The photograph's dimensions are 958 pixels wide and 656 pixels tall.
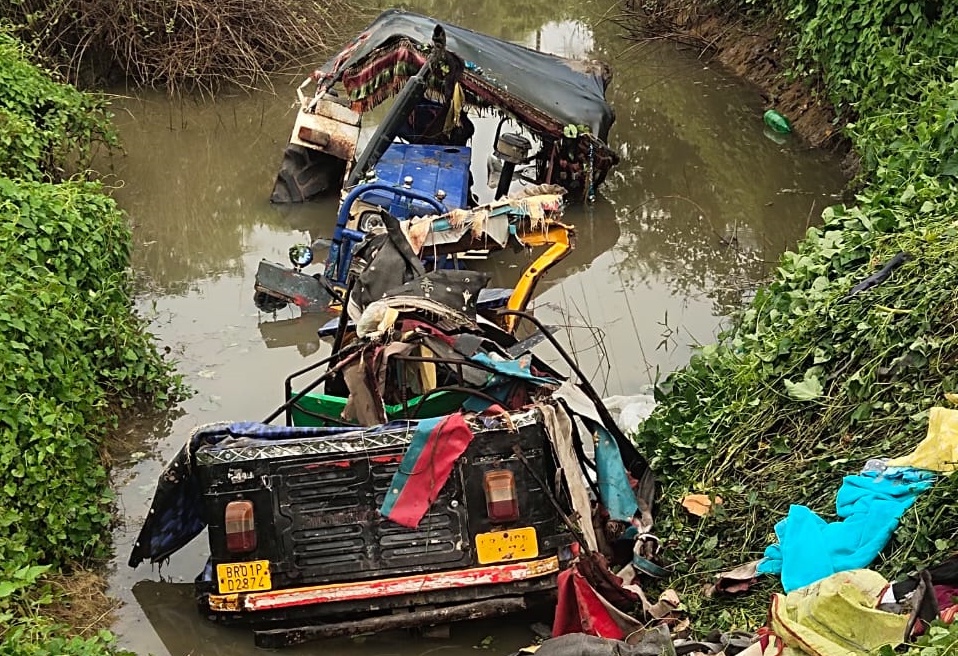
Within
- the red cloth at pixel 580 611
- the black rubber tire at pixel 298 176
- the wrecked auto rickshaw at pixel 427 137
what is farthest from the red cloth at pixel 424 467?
the black rubber tire at pixel 298 176

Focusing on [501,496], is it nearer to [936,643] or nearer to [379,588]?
[379,588]

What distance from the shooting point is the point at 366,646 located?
571 centimetres

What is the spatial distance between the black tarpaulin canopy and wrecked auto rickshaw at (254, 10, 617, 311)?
0.04 ft

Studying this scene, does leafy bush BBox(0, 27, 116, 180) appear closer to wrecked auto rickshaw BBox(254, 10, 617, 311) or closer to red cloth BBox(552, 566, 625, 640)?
wrecked auto rickshaw BBox(254, 10, 617, 311)

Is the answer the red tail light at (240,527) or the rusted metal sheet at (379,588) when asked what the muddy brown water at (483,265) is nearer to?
the rusted metal sheet at (379,588)

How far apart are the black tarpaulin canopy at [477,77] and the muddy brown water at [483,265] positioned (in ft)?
3.87

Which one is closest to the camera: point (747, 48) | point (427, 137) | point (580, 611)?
point (580, 611)

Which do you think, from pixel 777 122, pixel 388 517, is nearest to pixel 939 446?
pixel 388 517

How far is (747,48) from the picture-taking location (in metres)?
14.5

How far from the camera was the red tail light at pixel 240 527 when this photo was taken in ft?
17.4

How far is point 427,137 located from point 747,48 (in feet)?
18.4

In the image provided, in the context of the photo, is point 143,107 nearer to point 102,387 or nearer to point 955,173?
point 102,387

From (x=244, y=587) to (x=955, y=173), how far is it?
212 inches

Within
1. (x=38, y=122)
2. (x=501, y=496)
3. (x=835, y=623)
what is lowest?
(x=835, y=623)
